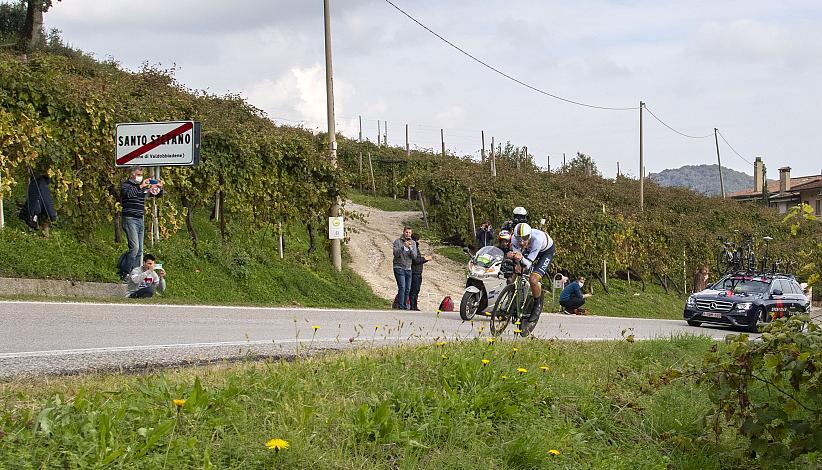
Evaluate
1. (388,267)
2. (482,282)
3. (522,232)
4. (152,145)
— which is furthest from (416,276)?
(522,232)

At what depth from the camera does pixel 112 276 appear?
15.8 metres

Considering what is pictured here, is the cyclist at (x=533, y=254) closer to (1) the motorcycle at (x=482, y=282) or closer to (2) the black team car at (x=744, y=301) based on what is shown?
(1) the motorcycle at (x=482, y=282)

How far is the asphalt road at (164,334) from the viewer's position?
771cm

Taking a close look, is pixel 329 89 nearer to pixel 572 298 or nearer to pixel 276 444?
pixel 572 298

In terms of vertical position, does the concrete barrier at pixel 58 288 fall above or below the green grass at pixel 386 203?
below

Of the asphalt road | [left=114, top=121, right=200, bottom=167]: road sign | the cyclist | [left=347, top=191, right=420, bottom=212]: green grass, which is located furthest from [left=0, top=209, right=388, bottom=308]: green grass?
[left=347, top=191, right=420, bottom=212]: green grass

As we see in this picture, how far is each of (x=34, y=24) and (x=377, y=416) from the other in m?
37.3

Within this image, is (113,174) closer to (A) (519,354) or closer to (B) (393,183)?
(A) (519,354)

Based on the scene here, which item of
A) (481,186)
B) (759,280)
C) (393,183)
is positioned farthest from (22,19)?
(759,280)

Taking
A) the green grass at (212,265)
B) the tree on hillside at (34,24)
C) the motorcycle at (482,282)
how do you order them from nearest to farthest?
the motorcycle at (482,282) → the green grass at (212,265) → the tree on hillside at (34,24)

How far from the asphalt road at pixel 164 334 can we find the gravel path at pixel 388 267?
8.58 metres

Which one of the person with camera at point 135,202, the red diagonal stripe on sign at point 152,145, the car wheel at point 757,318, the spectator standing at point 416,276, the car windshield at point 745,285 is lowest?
the car wheel at point 757,318

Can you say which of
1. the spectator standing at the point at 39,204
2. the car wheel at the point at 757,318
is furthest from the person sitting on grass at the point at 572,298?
the spectator standing at the point at 39,204

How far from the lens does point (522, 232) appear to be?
11945mm
